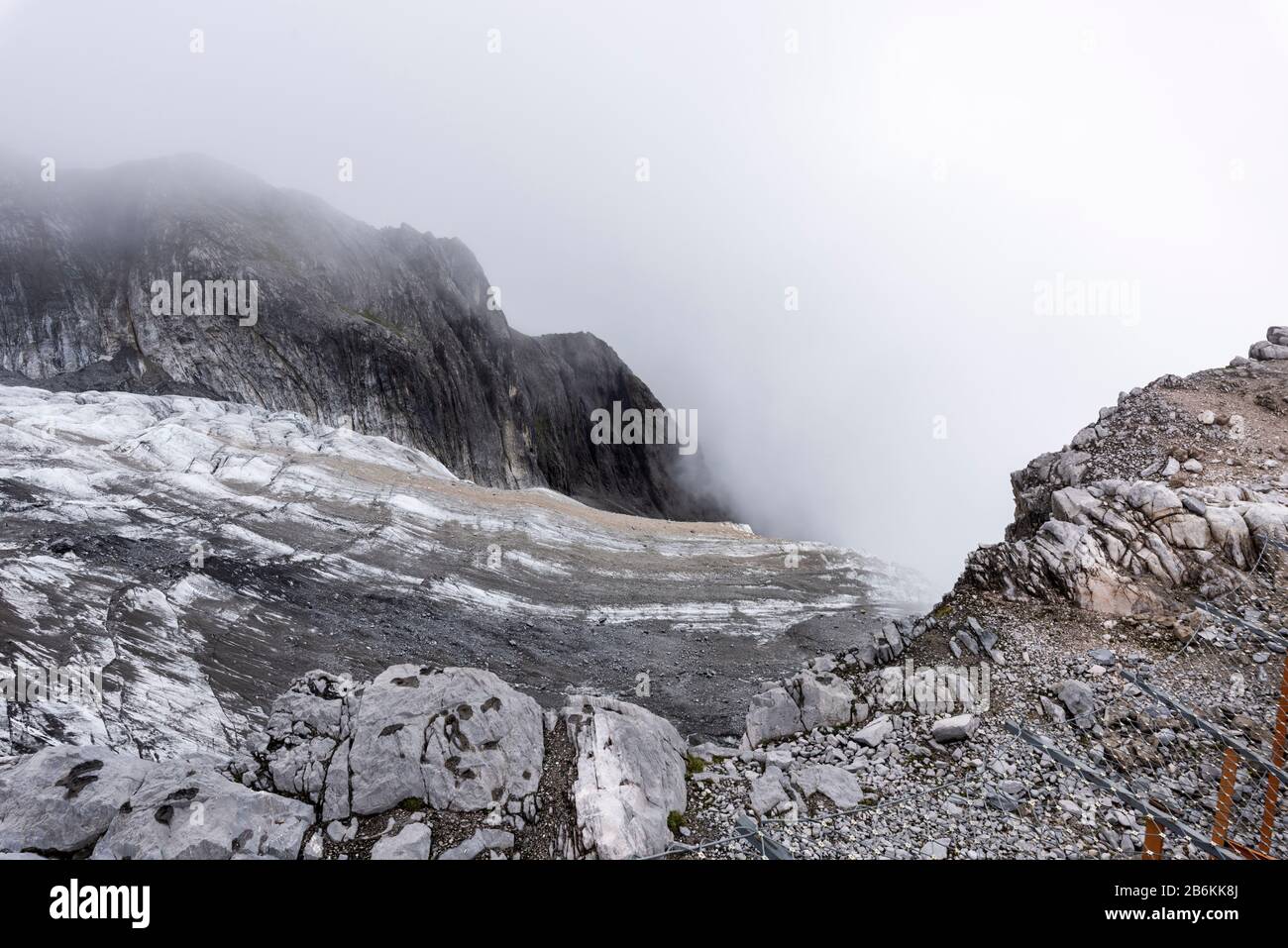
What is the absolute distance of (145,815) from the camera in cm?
835

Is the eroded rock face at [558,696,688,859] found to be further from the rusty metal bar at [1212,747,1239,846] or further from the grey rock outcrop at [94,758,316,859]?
the rusty metal bar at [1212,747,1239,846]

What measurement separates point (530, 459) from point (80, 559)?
71.6 m

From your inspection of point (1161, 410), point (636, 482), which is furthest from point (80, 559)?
point (636, 482)

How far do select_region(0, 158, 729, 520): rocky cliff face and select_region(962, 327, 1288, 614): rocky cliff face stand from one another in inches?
2537

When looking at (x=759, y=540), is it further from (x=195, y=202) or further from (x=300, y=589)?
(x=195, y=202)

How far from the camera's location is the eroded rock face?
895 cm

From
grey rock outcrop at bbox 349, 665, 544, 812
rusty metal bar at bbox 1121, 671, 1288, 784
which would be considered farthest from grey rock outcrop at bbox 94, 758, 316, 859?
rusty metal bar at bbox 1121, 671, 1288, 784

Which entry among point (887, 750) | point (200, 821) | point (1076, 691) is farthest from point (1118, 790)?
point (200, 821)

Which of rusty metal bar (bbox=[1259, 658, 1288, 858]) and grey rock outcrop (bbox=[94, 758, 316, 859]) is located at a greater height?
rusty metal bar (bbox=[1259, 658, 1288, 858])

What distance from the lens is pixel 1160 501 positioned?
537 inches

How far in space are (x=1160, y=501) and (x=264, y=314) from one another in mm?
71969

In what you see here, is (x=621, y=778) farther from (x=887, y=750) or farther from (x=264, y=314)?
(x=264, y=314)

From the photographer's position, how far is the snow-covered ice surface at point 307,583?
1584cm

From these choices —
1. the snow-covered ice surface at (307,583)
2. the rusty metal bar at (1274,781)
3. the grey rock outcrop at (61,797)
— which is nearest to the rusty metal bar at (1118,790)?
the rusty metal bar at (1274,781)
